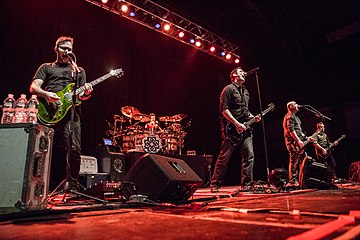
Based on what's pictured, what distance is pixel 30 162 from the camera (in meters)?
2.11

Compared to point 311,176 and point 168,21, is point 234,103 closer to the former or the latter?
point 311,176

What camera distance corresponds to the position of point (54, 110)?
315 centimetres

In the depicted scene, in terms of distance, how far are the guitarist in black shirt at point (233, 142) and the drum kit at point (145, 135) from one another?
4.22 meters

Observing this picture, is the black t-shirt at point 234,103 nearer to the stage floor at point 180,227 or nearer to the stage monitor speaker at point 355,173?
the stage floor at point 180,227

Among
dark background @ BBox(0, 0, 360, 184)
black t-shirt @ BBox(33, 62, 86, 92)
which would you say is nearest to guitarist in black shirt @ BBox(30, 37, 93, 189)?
black t-shirt @ BBox(33, 62, 86, 92)

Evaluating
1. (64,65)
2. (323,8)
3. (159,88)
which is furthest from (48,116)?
(323,8)

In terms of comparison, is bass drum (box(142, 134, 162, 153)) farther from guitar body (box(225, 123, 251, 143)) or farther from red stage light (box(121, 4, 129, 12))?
guitar body (box(225, 123, 251, 143))

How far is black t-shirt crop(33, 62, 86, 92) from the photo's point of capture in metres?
3.28

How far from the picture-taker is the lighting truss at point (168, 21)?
7.28 metres

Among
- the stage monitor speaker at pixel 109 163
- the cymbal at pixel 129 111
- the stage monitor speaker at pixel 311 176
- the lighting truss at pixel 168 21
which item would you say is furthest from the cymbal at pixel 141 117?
the stage monitor speaker at pixel 311 176

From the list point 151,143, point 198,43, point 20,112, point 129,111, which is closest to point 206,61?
point 198,43

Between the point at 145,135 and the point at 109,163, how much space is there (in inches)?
88.9

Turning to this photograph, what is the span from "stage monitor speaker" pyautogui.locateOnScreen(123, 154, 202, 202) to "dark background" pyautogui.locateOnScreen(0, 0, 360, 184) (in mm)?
4487

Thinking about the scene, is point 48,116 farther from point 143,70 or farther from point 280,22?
point 280,22
